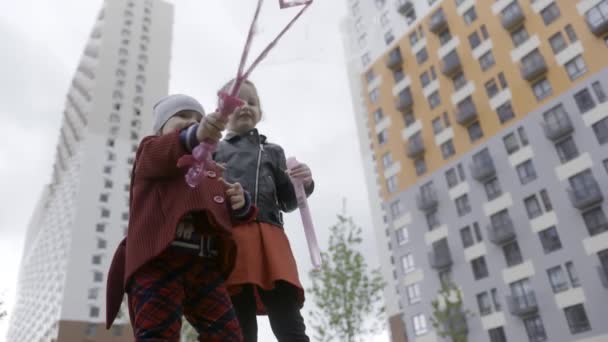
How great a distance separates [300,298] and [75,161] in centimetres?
7404

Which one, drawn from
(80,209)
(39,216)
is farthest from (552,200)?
(39,216)

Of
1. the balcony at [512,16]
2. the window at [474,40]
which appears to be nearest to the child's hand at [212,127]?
the balcony at [512,16]

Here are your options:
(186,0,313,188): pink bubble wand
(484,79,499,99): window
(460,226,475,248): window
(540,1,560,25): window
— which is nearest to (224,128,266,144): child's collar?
(186,0,313,188): pink bubble wand

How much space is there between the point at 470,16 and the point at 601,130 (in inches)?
506

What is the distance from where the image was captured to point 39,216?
308ft

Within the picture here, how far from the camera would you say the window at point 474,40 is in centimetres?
3471

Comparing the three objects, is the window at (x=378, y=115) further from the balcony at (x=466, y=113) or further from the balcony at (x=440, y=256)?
the balcony at (x=440, y=256)

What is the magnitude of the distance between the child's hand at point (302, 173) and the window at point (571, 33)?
3087 cm

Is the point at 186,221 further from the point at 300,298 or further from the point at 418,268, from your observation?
the point at 418,268

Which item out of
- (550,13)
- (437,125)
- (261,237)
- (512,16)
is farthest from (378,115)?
(261,237)

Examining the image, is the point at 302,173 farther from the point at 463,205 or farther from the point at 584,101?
the point at 463,205

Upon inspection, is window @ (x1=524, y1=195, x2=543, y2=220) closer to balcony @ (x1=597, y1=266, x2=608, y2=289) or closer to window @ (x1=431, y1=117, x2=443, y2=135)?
balcony @ (x1=597, y1=266, x2=608, y2=289)

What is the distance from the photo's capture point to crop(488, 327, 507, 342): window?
1131 inches

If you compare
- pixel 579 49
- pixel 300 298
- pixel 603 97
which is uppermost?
pixel 579 49
